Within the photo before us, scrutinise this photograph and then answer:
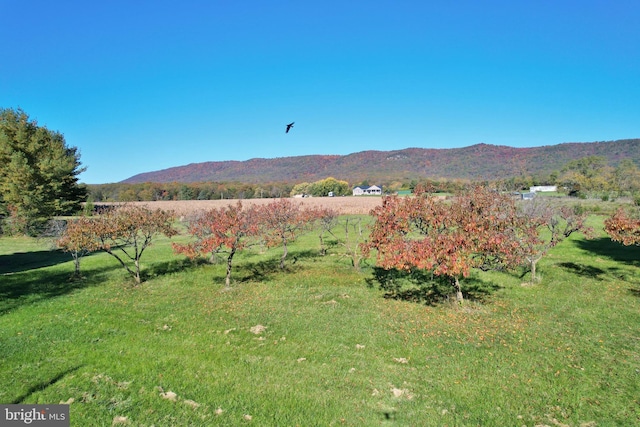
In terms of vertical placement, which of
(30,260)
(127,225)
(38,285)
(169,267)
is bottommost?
(169,267)

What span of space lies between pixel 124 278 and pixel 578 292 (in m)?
27.4

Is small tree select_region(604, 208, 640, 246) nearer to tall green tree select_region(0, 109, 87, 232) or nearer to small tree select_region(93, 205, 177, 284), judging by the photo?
small tree select_region(93, 205, 177, 284)

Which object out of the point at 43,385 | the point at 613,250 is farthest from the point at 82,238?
the point at 613,250

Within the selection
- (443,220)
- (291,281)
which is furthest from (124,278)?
(443,220)

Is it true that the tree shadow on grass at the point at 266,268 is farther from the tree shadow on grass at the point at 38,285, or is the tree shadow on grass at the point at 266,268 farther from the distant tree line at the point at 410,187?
the distant tree line at the point at 410,187

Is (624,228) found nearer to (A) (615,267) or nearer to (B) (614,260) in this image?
(A) (615,267)

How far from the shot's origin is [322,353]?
1173 centimetres

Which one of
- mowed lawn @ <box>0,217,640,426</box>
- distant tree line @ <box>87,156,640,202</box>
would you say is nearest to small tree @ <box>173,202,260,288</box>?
mowed lawn @ <box>0,217,640,426</box>

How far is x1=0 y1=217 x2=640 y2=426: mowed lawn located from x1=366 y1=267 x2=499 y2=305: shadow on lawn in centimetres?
36

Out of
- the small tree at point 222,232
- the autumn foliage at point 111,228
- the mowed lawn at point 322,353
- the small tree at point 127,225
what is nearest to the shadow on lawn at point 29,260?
the mowed lawn at point 322,353

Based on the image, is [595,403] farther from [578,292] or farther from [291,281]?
[291,281]

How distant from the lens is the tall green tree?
4575cm

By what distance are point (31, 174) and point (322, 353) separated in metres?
52.9

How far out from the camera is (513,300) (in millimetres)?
17688
